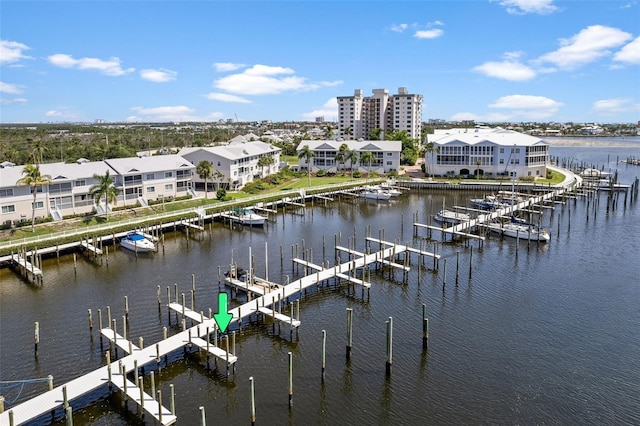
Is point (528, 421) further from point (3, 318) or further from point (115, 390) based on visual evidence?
point (3, 318)

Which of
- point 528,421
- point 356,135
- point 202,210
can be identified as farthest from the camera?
point 356,135

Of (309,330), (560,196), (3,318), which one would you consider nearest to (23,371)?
(3,318)

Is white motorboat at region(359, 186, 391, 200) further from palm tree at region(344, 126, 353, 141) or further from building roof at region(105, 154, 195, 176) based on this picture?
palm tree at region(344, 126, 353, 141)

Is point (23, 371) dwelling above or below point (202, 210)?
below

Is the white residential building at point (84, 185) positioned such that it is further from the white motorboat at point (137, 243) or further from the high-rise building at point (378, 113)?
the high-rise building at point (378, 113)

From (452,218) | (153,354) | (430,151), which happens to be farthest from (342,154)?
(153,354)

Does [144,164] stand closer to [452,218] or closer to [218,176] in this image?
[218,176]

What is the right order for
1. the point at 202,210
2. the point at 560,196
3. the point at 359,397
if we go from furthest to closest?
the point at 560,196, the point at 202,210, the point at 359,397

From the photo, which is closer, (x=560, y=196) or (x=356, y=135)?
(x=560, y=196)

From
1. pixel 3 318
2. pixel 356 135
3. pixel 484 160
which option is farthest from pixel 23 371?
pixel 356 135
